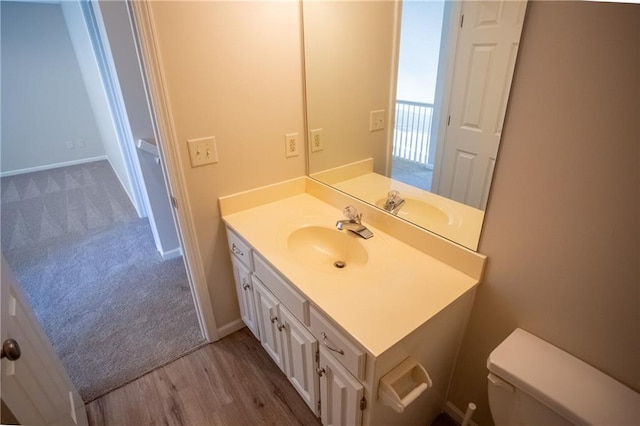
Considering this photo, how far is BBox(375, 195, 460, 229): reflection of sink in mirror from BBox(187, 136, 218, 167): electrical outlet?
0.85 meters

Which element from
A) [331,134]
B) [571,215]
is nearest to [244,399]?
[331,134]

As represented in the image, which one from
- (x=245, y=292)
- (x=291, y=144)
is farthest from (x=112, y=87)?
(x=245, y=292)

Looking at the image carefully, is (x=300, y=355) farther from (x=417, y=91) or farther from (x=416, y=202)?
(x=417, y=91)

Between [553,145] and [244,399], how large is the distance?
1677 millimetres

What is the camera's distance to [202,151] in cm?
148

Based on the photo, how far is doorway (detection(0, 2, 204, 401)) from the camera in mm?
1941

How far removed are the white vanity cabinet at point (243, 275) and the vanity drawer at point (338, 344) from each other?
53cm

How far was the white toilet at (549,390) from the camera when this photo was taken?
82 centimetres

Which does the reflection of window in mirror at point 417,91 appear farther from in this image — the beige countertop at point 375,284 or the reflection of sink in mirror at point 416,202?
the beige countertop at point 375,284

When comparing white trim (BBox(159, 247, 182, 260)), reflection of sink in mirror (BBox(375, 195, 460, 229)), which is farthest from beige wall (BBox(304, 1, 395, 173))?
white trim (BBox(159, 247, 182, 260))

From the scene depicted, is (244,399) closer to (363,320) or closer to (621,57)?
(363,320)

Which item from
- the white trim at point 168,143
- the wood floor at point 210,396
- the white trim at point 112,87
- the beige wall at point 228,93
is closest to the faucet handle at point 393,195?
the beige wall at point 228,93

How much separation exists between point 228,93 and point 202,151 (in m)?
0.30

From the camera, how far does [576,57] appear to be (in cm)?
75
